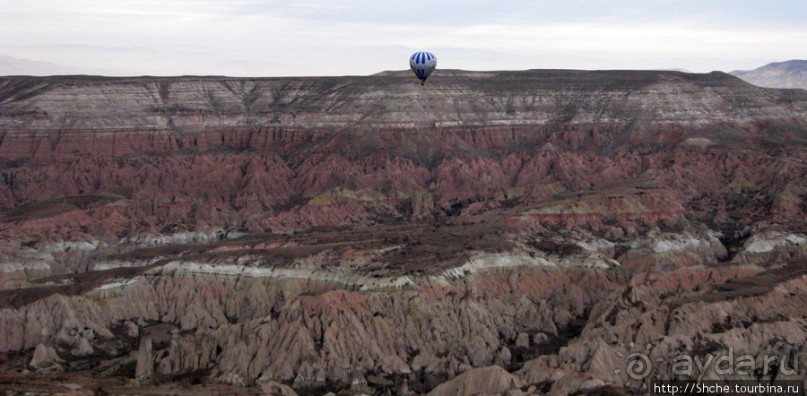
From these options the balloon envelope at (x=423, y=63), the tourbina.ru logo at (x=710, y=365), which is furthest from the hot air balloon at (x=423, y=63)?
the tourbina.ru logo at (x=710, y=365)

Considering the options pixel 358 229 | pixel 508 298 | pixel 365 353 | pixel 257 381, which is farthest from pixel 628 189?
pixel 257 381

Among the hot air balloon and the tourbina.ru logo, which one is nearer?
the tourbina.ru logo

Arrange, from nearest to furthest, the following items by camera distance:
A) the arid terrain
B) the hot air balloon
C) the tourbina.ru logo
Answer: the tourbina.ru logo
the arid terrain
the hot air balloon

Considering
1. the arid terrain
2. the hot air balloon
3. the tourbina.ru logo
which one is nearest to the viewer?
the tourbina.ru logo

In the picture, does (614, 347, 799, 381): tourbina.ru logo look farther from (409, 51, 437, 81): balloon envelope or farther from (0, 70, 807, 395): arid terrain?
(409, 51, 437, 81): balloon envelope

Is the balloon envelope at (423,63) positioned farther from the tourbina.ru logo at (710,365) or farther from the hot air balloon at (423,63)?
the tourbina.ru logo at (710,365)

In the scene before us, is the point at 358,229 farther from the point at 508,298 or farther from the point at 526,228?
the point at 508,298

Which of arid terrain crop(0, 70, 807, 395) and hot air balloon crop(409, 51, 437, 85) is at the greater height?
hot air balloon crop(409, 51, 437, 85)

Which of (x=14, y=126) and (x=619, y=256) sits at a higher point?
(x=14, y=126)

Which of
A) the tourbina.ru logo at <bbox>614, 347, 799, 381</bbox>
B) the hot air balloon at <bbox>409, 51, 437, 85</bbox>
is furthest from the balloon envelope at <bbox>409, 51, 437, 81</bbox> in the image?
the tourbina.ru logo at <bbox>614, 347, 799, 381</bbox>
